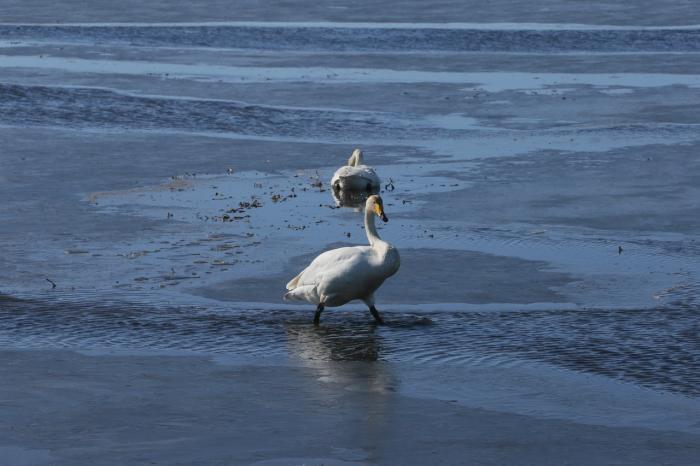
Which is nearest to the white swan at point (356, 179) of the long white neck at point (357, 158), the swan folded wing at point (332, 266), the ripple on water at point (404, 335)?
the long white neck at point (357, 158)

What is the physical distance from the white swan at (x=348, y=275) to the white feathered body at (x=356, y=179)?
5870mm

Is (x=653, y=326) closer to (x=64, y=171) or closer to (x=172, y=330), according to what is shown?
(x=172, y=330)

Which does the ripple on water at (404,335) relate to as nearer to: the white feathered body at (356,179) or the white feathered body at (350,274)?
the white feathered body at (350,274)

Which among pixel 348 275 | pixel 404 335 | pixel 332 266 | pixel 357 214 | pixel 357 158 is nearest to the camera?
pixel 404 335

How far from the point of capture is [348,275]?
12242mm

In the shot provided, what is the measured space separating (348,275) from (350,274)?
0.06ft

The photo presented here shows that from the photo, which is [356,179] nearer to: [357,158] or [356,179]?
[356,179]

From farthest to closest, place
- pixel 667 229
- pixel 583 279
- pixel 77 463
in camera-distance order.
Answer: pixel 667 229, pixel 583 279, pixel 77 463

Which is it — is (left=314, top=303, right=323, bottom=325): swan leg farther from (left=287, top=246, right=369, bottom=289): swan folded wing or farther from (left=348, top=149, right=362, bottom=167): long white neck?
(left=348, top=149, right=362, bottom=167): long white neck

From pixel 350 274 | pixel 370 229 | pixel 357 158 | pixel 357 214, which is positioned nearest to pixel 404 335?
pixel 350 274

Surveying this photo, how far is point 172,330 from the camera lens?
12.2 m

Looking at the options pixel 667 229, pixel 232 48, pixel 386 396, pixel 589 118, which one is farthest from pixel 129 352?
pixel 232 48

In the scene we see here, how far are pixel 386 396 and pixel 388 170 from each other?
11172 millimetres

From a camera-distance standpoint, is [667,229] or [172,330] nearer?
[172,330]
